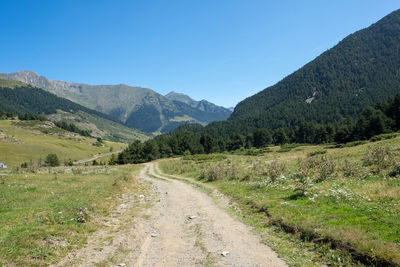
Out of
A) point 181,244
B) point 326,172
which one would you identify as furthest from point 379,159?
point 181,244

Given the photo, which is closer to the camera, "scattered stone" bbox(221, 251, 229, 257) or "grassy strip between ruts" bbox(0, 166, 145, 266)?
"grassy strip between ruts" bbox(0, 166, 145, 266)

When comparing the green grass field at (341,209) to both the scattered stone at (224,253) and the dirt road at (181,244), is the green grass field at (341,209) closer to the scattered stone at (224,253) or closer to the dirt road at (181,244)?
the dirt road at (181,244)

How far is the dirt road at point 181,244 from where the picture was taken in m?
7.80

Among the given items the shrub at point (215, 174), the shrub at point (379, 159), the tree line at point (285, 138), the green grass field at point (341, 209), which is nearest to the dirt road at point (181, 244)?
the green grass field at point (341, 209)

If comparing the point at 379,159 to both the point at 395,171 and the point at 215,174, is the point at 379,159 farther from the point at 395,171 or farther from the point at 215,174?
the point at 215,174

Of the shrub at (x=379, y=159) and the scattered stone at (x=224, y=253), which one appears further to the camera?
the shrub at (x=379, y=159)

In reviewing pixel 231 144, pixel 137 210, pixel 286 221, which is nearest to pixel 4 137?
pixel 231 144

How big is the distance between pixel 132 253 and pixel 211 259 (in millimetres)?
3484

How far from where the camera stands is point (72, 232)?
32.9ft

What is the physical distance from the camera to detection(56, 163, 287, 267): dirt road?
7805 mm

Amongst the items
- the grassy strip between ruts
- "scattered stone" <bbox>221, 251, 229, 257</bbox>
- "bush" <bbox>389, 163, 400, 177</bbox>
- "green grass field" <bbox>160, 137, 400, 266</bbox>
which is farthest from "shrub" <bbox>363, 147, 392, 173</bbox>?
the grassy strip between ruts

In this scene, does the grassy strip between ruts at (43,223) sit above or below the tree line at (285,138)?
below

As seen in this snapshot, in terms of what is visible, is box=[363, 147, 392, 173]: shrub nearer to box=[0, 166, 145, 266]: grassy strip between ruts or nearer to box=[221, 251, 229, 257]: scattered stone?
box=[221, 251, 229, 257]: scattered stone

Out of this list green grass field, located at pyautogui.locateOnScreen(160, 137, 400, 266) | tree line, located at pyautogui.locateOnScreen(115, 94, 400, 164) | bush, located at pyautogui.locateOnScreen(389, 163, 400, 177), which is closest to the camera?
green grass field, located at pyautogui.locateOnScreen(160, 137, 400, 266)
